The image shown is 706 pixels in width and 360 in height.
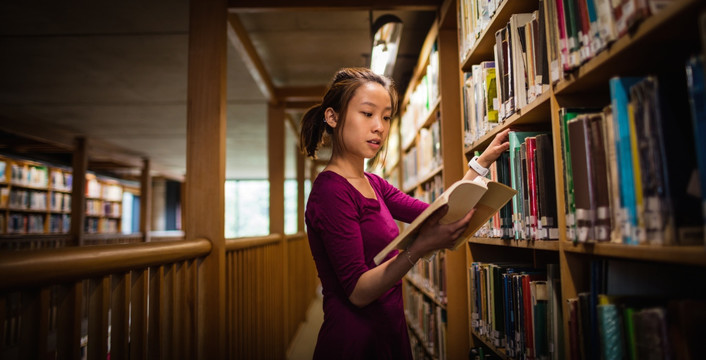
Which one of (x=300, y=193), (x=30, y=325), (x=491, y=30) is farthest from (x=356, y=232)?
(x=300, y=193)

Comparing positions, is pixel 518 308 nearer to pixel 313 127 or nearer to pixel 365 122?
pixel 365 122

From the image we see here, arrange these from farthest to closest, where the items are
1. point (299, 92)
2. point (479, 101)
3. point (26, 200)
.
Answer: point (26, 200) → point (299, 92) → point (479, 101)

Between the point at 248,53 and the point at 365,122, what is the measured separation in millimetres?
2312

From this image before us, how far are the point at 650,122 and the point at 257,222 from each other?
1283cm

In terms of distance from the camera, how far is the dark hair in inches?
52.5

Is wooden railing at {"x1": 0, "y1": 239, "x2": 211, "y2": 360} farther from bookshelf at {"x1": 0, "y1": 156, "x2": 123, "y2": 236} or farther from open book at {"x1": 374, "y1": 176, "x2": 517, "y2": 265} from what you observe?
bookshelf at {"x1": 0, "y1": 156, "x2": 123, "y2": 236}

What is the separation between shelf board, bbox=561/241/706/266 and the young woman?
28 cm

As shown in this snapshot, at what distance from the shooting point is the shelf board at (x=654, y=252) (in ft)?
2.30

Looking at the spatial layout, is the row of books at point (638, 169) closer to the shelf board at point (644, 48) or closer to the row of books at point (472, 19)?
the shelf board at point (644, 48)

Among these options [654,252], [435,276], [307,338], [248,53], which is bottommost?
[307,338]

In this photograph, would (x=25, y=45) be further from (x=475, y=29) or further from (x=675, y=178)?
(x=675, y=178)

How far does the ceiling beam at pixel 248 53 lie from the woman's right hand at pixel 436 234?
2.17 metres

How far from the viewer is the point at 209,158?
6.22 ft

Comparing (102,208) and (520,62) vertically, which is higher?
(520,62)
